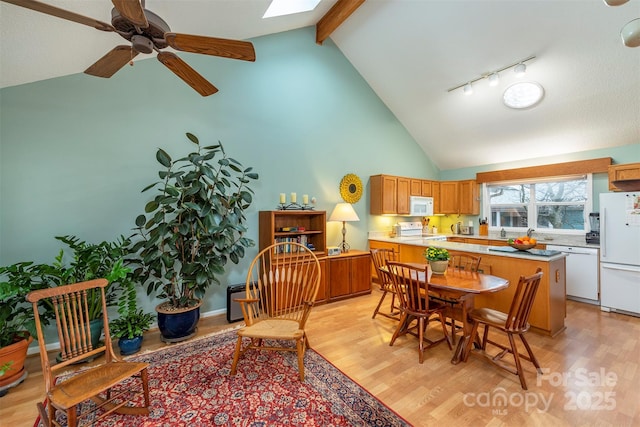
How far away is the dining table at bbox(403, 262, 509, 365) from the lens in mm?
2215

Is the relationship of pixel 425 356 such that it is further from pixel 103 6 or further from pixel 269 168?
pixel 103 6

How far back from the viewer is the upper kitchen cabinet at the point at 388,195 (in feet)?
15.8

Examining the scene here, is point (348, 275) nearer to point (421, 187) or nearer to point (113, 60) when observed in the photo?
point (421, 187)

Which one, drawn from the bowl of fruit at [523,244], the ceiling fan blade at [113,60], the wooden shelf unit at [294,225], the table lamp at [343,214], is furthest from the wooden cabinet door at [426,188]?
the ceiling fan blade at [113,60]

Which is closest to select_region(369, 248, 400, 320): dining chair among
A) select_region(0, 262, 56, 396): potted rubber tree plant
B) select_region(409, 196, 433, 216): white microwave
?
select_region(409, 196, 433, 216): white microwave

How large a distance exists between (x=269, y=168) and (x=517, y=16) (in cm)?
367

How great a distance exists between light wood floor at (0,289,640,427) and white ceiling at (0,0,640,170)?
2744mm

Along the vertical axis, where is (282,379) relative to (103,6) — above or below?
below

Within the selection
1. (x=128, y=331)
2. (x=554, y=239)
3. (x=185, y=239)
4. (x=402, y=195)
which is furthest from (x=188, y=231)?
(x=554, y=239)

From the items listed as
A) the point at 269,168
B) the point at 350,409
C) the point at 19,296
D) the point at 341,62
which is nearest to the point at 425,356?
the point at 350,409

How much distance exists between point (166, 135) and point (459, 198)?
5.67m

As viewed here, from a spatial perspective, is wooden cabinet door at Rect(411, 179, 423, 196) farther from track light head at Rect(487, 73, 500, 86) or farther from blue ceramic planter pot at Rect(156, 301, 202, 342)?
blue ceramic planter pot at Rect(156, 301, 202, 342)

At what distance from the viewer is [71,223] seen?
2.63m

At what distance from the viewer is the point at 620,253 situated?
327cm
